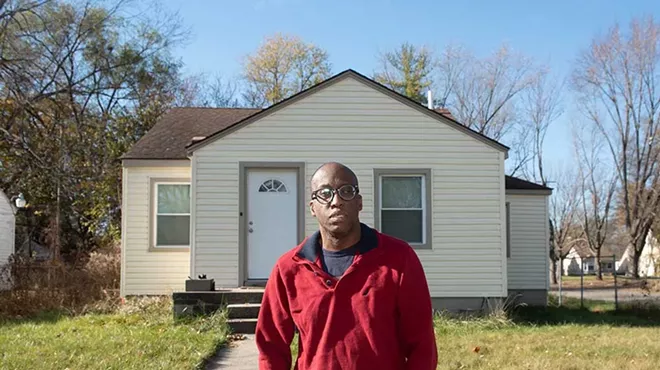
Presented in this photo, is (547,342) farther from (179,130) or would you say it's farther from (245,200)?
(179,130)

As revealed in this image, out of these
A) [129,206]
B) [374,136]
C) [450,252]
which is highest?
[374,136]

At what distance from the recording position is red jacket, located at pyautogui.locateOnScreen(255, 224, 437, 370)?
2324 millimetres

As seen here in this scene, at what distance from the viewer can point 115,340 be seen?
798 cm

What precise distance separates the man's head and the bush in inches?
391

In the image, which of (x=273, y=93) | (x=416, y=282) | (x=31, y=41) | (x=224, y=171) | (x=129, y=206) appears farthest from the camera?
(x=273, y=93)

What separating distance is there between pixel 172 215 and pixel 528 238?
26.1 feet

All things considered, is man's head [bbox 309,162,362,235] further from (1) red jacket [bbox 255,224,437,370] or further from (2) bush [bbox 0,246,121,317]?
(2) bush [bbox 0,246,121,317]

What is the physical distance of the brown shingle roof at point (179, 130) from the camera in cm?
1237

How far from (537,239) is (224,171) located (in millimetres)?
7541

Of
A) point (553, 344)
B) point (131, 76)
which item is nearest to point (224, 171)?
point (553, 344)

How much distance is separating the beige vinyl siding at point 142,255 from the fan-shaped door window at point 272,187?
211cm

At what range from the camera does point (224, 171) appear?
1121cm

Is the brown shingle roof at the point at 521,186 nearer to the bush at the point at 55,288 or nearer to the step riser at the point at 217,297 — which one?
the step riser at the point at 217,297

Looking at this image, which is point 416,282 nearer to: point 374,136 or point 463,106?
point 374,136
